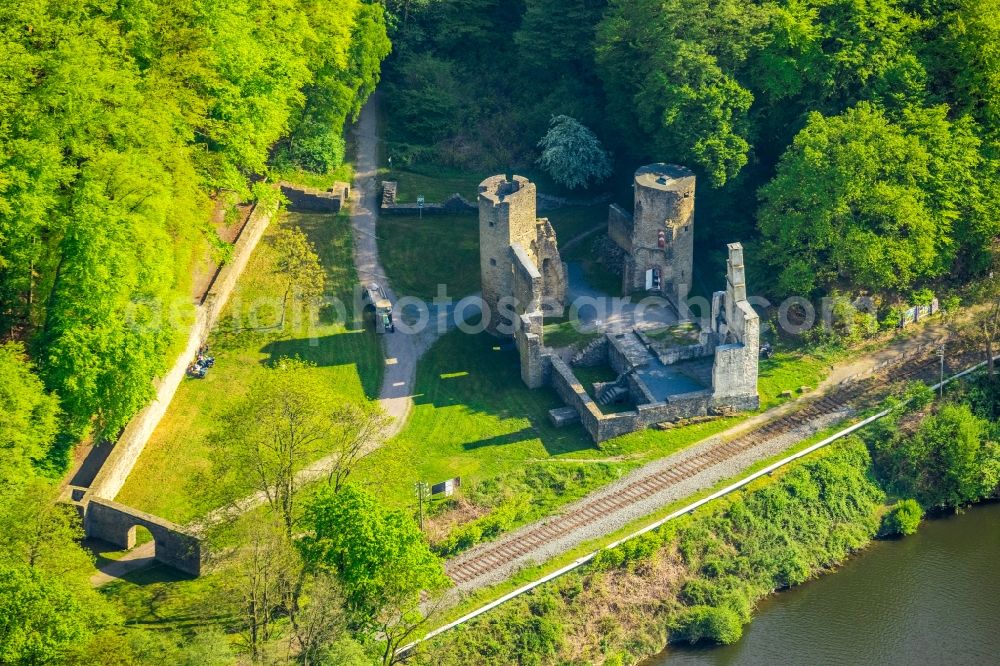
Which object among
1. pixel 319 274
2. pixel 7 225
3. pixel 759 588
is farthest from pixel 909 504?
pixel 7 225

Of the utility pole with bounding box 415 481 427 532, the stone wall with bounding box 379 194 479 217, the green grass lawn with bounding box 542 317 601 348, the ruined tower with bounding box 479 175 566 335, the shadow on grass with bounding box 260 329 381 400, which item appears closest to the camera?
the utility pole with bounding box 415 481 427 532

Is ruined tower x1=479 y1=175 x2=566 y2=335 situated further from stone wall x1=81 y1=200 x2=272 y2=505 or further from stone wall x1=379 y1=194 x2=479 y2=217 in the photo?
stone wall x1=81 y1=200 x2=272 y2=505

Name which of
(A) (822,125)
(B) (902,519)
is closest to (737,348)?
(B) (902,519)

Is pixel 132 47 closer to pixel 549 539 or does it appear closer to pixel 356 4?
pixel 356 4

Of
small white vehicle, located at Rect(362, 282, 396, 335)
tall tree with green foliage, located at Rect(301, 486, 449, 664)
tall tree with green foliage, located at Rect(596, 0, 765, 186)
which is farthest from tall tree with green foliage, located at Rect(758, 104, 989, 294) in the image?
tall tree with green foliage, located at Rect(301, 486, 449, 664)

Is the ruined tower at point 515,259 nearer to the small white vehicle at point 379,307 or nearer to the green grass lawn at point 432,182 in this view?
the small white vehicle at point 379,307

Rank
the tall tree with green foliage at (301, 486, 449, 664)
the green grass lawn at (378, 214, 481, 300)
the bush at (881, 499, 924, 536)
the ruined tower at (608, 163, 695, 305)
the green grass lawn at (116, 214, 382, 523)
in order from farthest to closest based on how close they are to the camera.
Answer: the green grass lawn at (378, 214, 481, 300) < the ruined tower at (608, 163, 695, 305) < the bush at (881, 499, 924, 536) < the green grass lawn at (116, 214, 382, 523) < the tall tree with green foliage at (301, 486, 449, 664)

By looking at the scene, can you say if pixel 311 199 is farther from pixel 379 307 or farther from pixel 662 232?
Result: pixel 662 232
